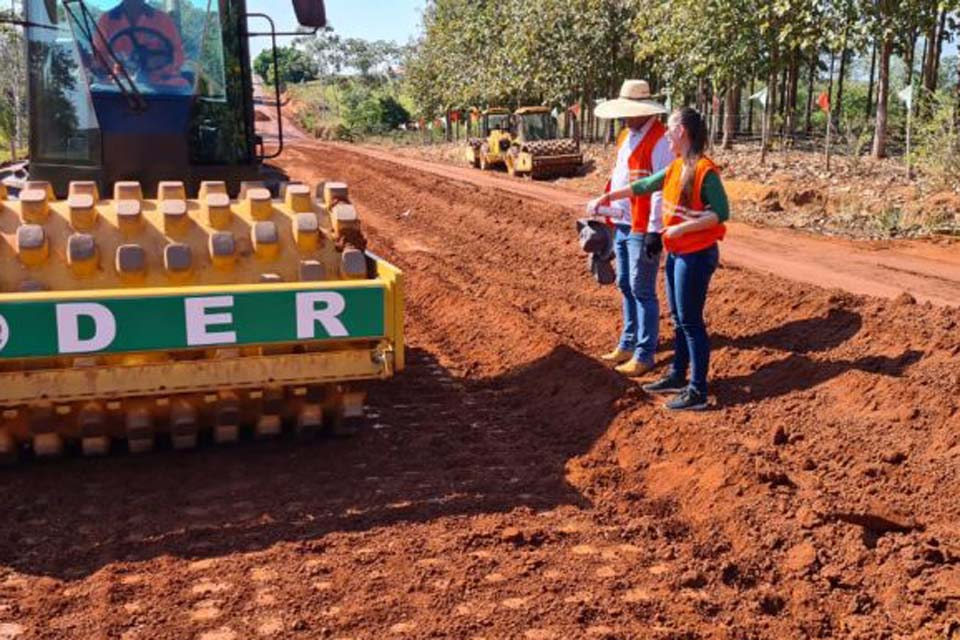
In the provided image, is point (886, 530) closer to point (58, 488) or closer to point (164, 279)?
point (164, 279)

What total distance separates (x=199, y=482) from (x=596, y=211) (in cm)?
315

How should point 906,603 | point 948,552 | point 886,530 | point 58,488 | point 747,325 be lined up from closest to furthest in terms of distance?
point 906,603 < point 948,552 < point 886,530 < point 58,488 < point 747,325

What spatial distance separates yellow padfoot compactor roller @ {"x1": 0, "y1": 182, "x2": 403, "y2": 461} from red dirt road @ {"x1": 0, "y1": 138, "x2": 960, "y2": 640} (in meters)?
0.32

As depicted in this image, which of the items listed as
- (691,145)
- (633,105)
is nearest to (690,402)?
(691,145)

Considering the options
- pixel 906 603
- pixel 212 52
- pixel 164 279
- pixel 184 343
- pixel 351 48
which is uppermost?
pixel 351 48

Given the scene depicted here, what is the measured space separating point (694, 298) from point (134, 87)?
3284 millimetres

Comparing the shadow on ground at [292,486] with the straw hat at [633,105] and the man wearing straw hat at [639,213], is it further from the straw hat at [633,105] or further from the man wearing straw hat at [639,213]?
the straw hat at [633,105]

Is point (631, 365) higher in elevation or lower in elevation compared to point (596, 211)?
lower

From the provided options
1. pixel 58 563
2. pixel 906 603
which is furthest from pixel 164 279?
pixel 906 603

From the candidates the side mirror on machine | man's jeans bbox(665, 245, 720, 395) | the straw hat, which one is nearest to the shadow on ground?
man's jeans bbox(665, 245, 720, 395)

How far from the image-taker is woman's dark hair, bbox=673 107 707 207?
5227 mm

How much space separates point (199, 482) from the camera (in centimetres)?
448

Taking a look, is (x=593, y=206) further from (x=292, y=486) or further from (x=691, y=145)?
(x=292, y=486)

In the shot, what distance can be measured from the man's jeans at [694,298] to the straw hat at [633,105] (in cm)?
100
